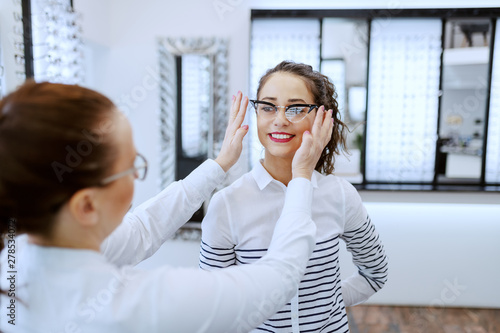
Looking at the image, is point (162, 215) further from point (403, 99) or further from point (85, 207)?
point (403, 99)

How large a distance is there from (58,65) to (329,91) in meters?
1.97

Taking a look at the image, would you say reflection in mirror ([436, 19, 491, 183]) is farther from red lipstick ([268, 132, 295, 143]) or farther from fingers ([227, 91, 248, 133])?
fingers ([227, 91, 248, 133])

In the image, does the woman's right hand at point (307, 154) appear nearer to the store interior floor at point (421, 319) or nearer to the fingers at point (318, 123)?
the fingers at point (318, 123)

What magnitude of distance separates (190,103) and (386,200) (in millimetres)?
1956

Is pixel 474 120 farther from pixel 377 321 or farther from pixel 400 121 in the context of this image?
pixel 377 321

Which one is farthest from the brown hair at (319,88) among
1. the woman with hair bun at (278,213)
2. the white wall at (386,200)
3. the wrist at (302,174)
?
the white wall at (386,200)

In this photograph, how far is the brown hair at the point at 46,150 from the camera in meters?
0.60

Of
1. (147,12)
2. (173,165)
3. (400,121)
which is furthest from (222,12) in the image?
(400,121)

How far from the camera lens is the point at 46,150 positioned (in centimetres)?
60

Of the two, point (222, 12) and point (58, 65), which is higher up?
point (222, 12)

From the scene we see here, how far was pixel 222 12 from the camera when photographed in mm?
3297

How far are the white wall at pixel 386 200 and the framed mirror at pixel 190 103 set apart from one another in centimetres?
10

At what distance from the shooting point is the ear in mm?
653

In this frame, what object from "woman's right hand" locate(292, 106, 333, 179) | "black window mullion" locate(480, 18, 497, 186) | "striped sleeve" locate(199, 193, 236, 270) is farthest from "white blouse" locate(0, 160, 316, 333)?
"black window mullion" locate(480, 18, 497, 186)
